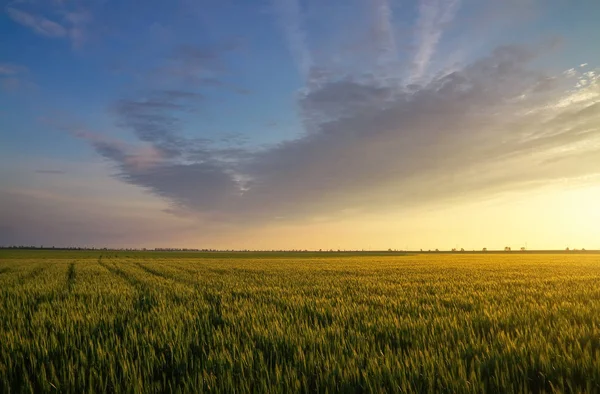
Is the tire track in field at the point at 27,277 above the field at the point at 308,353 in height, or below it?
below

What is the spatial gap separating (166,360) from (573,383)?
458cm

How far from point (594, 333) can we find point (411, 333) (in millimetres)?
2708

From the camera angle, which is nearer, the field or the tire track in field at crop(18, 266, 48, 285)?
the field

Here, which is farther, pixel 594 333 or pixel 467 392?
pixel 594 333

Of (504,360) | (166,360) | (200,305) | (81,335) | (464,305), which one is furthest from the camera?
(200,305)

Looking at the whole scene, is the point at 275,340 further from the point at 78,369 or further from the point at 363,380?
the point at 78,369

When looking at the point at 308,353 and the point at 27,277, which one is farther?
the point at 27,277

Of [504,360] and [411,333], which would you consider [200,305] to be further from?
[504,360]

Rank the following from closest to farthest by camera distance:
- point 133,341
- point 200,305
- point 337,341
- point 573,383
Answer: point 573,383, point 337,341, point 133,341, point 200,305

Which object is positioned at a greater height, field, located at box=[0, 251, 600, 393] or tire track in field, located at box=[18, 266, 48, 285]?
field, located at box=[0, 251, 600, 393]

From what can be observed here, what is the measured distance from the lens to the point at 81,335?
6.79 meters

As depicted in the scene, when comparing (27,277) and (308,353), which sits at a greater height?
(308,353)

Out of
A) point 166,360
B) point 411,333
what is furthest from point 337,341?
point 166,360

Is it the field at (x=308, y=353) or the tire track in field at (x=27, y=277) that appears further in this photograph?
the tire track in field at (x=27, y=277)
